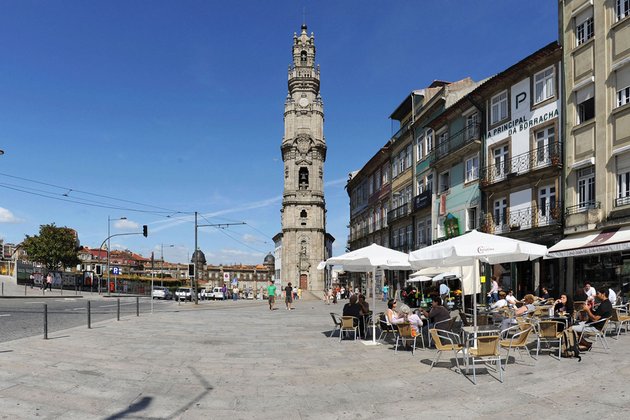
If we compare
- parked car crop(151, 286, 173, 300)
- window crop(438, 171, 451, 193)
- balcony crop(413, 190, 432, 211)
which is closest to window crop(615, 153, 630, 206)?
window crop(438, 171, 451, 193)

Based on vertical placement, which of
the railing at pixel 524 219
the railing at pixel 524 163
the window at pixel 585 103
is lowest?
the railing at pixel 524 219

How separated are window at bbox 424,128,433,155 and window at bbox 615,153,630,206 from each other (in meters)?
16.6

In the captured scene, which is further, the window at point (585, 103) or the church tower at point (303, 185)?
the church tower at point (303, 185)

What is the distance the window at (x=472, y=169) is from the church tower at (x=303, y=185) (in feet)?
171

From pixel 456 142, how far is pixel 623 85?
1231cm

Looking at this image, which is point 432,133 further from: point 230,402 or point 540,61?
point 230,402

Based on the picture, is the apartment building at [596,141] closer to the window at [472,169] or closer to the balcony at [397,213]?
the window at [472,169]

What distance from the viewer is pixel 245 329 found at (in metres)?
17.1

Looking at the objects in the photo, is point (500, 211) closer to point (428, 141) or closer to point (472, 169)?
point (472, 169)

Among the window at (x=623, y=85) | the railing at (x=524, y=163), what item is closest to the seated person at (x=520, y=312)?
the railing at (x=524, y=163)

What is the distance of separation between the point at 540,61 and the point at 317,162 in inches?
2322

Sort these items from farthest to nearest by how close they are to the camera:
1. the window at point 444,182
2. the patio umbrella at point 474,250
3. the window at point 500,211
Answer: the window at point 444,182
the window at point 500,211
the patio umbrella at point 474,250

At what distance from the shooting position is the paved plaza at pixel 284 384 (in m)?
6.86

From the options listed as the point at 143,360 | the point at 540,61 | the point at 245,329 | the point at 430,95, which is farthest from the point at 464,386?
the point at 430,95
